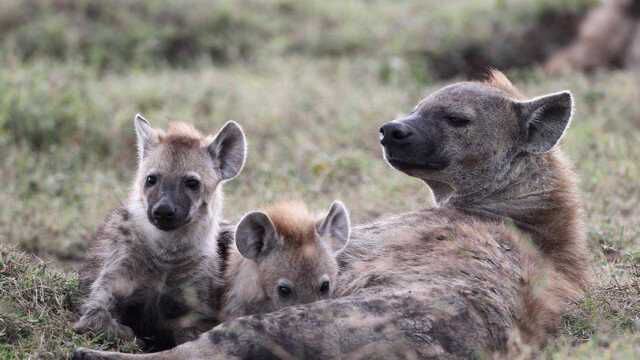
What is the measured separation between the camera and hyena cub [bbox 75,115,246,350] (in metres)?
4.50

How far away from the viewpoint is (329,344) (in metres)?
3.68

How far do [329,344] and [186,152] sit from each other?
1398mm

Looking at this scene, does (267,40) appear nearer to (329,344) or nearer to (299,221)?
(299,221)

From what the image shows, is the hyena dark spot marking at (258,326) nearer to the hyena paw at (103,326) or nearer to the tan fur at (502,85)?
the hyena paw at (103,326)

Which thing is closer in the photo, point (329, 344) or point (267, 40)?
point (329, 344)

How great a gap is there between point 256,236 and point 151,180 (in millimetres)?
556

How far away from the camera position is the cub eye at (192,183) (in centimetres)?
468

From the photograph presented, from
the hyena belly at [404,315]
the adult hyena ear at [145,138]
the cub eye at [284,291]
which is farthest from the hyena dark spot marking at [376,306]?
the adult hyena ear at [145,138]

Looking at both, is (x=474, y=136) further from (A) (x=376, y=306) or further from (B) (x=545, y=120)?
(A) (x=376, y=306)

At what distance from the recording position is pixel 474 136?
4.98 metres

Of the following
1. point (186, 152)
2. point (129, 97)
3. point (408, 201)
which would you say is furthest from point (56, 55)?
point (186, 152)

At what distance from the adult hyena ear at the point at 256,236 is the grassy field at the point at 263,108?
57 cm

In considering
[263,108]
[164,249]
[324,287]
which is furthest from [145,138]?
[263,108]

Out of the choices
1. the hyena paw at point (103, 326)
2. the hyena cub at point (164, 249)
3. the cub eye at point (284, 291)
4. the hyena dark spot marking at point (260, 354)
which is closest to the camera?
the hyena dark spot marking at point (260, 354)
